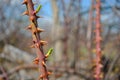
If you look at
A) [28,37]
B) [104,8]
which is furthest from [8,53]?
[28,37]

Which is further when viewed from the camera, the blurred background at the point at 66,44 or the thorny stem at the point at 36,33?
the blurred background at the point at 66,44

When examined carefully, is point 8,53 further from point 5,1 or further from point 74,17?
point 74,17

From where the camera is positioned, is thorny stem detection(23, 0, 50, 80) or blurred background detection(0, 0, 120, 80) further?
blurred background detection(0, 0, 120, 80)

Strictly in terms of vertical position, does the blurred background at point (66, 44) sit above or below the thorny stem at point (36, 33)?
below

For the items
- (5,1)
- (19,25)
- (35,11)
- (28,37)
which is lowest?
(28,37)

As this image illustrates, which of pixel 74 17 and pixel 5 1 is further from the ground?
pixel 5 1

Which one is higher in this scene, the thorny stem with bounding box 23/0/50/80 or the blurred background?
the thorny stem with bounding box 23/0/50/80

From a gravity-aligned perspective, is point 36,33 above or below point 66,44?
above

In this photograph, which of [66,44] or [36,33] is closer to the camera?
[36,33]
